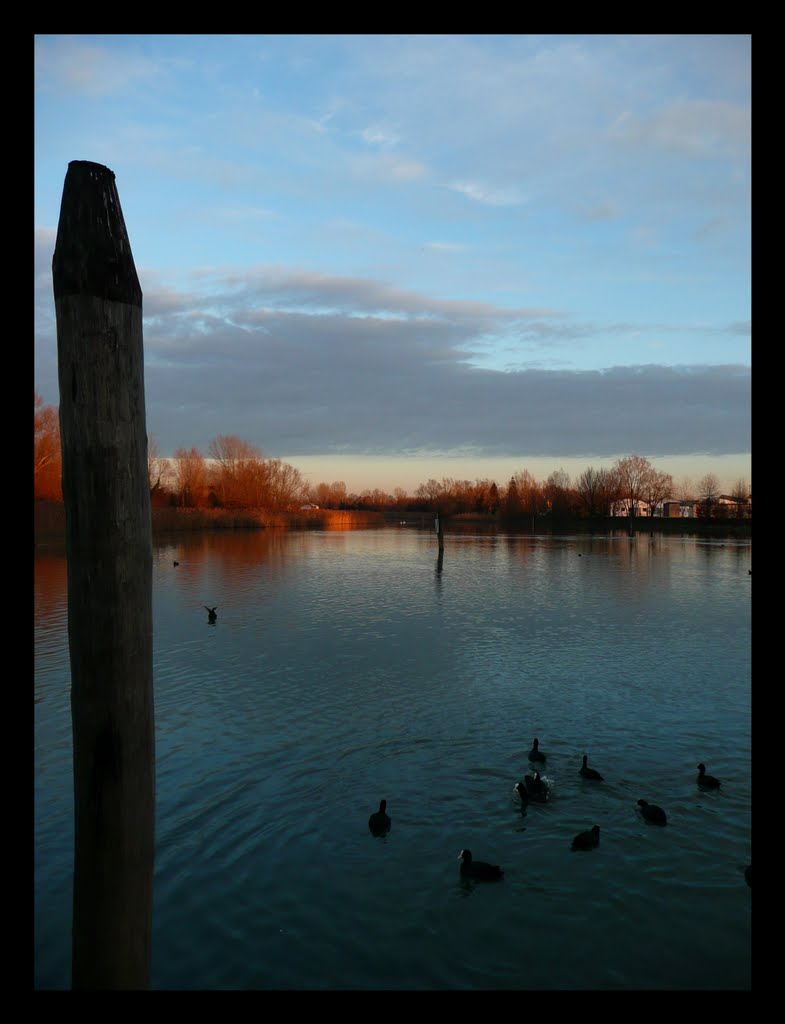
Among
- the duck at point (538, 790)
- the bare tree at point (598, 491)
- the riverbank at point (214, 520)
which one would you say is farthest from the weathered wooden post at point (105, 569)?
the bare tree at point (598, 491)

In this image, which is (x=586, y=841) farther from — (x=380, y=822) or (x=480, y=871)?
(x=380, y=822)

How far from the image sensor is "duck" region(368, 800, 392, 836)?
8.77 m

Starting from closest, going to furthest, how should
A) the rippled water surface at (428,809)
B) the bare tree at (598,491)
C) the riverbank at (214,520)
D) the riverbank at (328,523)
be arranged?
the rippled water surface at (428,809)
the riverbank at (214,520)
the riverbank at (328,523)
the bare tree at (598,491)

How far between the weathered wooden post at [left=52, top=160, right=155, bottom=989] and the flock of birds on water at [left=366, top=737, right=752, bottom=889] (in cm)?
465

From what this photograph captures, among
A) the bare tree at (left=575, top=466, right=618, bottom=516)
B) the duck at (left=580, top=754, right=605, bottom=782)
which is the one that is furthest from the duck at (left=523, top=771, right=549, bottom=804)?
the bare tree at (left=575, top=466, right=618, bottom=516)

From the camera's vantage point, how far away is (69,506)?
3613mm

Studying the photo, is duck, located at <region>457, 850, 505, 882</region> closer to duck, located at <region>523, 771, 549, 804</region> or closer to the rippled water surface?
the rippled water surface

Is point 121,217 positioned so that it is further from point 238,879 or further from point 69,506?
point 238,879

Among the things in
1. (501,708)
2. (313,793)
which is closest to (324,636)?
(501,708)

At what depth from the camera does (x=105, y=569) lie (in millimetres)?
3607

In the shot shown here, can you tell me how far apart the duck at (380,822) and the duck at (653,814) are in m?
3.24

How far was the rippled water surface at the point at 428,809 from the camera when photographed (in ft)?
21.3

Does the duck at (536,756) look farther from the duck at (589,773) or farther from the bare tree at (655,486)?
the bare tree at (655,486)
